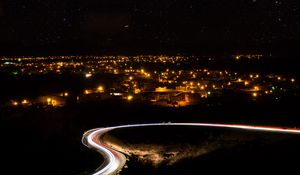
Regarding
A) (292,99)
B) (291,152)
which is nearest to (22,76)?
(292,99)

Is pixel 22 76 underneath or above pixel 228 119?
above

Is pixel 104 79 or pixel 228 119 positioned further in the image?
pixel 104 79

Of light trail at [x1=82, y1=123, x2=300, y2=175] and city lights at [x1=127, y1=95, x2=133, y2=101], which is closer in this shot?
light trail at [x1=82, y1=123, x2=300, y2=175]

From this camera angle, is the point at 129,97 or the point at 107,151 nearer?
the point at 107,151

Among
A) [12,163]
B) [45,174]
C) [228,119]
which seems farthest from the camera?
[228,119]

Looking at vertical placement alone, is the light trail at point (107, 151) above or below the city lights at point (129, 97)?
below

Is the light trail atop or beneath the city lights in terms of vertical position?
beneath

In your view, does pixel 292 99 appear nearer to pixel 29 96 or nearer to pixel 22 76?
pixel 29 96

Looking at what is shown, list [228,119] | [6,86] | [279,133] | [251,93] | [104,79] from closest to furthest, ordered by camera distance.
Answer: [279,133] < [228,119] < [251,93] < [6,86] < [104,79]

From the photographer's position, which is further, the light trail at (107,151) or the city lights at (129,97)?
the city lights at (129,97)

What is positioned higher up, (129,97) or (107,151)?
(129,97)

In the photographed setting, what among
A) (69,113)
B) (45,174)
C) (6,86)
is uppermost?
(6,86)
